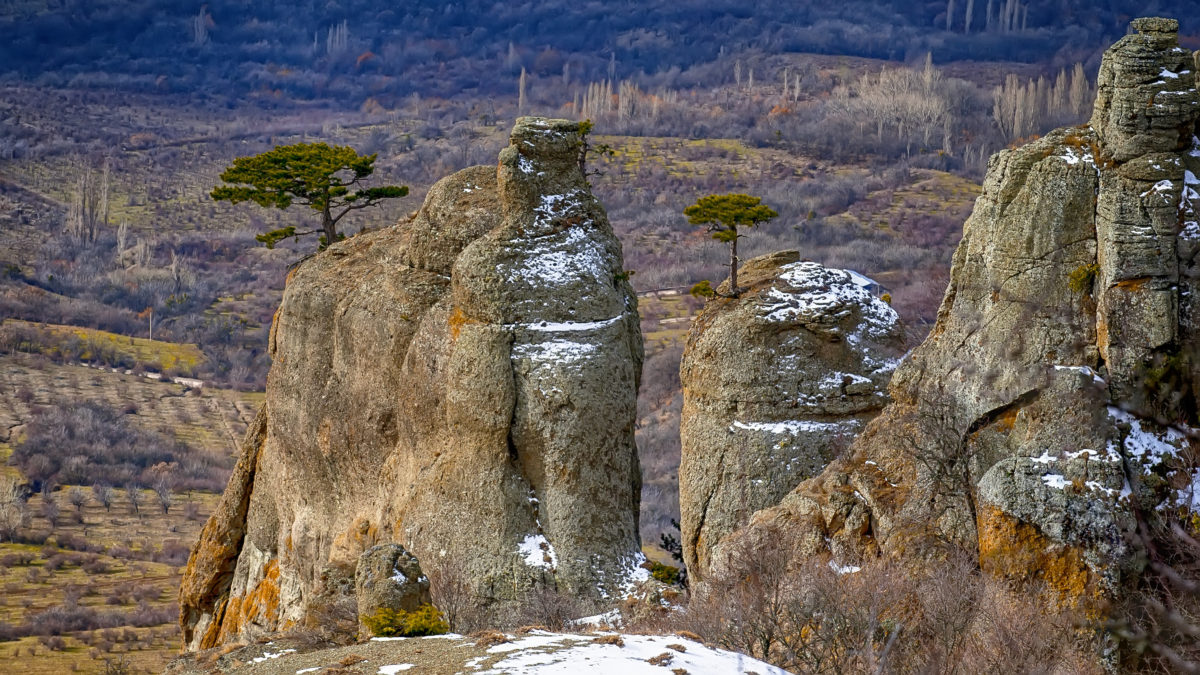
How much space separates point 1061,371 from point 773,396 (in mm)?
11236

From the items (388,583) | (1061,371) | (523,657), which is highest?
(1061,371)

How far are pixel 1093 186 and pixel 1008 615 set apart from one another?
1026 centimetres

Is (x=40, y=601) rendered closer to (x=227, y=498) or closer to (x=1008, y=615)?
(x=227, y=498)

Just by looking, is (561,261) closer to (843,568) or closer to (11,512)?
(843,568)

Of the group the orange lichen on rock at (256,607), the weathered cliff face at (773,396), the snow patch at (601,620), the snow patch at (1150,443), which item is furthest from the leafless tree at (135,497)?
the snow patch at (1150,443)

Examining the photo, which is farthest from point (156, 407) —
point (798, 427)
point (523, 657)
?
point (523, 657)

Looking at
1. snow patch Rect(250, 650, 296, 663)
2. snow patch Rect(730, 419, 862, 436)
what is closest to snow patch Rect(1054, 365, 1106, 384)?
snow patch Rect(730, 419, 862, 436)

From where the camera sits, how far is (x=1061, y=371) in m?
33.2

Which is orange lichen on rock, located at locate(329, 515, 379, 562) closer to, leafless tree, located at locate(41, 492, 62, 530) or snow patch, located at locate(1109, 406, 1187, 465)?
snow patch, located at locate(1109, 406, 1187, 465)

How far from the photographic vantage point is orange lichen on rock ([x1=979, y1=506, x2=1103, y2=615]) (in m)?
31.2

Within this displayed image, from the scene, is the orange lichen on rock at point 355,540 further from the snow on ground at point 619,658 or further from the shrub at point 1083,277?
the shrub at point 1083,277

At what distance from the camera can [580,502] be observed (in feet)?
140

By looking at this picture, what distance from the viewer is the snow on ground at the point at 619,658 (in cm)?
2269

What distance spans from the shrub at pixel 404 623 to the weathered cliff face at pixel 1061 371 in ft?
31.9
